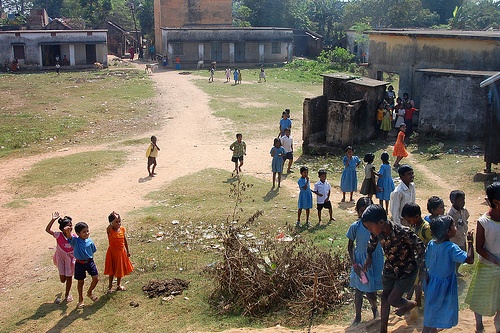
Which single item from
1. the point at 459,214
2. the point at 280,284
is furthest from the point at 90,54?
the point at 459,214

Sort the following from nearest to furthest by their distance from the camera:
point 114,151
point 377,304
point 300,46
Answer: point 377,304 < point 114,151 < point 300,46

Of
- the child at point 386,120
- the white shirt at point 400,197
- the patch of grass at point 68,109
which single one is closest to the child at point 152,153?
the patch of grass at point 68,109

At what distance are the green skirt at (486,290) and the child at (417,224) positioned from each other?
2.22 ft

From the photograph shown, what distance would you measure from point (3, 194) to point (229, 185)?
200 inches

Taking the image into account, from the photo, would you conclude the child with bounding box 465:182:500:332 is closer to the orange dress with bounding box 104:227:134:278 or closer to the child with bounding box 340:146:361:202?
the orange dress with bounding box 104:227:134:278

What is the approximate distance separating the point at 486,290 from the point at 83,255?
477 centimetres

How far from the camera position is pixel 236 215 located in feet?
34.0

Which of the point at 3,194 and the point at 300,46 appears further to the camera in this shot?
the point at 300,46

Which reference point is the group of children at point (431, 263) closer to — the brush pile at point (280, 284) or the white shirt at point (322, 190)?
the brush pile at point (280, 284)

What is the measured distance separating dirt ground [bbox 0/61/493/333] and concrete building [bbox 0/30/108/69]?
18.1 metres

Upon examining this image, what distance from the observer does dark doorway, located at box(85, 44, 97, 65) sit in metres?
38.1

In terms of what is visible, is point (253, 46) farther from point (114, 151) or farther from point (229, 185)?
point (229, 185)

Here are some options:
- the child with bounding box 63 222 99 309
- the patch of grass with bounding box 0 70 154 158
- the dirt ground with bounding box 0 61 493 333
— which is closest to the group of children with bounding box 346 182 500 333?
the dirt ground with bounding box 0 61 493 333

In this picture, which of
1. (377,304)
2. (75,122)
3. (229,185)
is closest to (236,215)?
(229,185)
